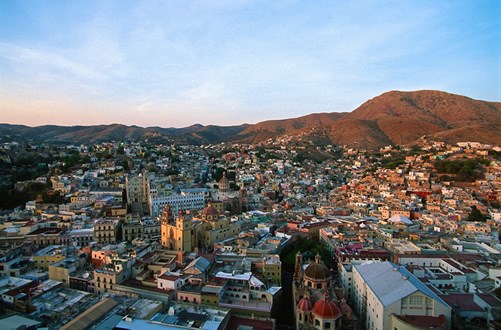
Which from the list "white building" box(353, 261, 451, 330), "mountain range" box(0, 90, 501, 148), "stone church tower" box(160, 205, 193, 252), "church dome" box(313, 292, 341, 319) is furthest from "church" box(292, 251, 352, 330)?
"mountain range" box(0, 90, 501, 148)

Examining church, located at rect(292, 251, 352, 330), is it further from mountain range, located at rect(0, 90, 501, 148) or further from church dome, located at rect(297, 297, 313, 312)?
mountain range, located at rect(0, 90, 501, 148)

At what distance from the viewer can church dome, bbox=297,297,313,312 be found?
57.5 ft

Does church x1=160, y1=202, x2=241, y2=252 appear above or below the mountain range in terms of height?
below

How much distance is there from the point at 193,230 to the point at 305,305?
12607mm

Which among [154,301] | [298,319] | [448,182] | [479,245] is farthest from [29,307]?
[448,182]

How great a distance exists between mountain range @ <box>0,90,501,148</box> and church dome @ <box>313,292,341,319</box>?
296 ft

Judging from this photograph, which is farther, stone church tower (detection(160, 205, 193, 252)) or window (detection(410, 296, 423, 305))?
stone church tower (detection(160, 205, 193, 252))

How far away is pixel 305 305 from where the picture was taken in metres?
17.7

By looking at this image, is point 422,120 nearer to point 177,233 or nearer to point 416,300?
point 177,233

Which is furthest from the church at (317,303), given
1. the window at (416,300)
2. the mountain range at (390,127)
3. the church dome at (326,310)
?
the mountain range at (390,127)

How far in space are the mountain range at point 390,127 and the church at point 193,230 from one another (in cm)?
8335

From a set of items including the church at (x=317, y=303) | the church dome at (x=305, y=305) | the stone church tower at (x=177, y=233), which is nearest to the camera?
the church at (x=317, y=303)

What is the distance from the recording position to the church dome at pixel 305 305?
17.5 m

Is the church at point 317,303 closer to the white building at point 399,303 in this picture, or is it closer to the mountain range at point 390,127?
the white building at point 399,303
